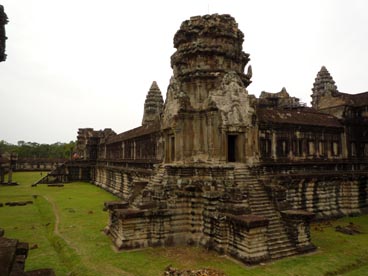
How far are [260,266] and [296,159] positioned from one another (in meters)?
10.1

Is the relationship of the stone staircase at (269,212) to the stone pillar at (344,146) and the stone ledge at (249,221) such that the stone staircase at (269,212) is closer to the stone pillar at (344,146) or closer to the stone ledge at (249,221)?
the stone ledge at (249,221)

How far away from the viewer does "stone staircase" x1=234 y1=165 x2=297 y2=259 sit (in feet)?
40.5

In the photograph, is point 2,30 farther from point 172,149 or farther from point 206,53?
point 172,149

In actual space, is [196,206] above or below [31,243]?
above

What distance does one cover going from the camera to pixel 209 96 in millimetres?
15188

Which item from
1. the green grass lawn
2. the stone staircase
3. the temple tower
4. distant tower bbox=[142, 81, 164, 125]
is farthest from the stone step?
distant tower bbox=[142, 81, 164, 125]

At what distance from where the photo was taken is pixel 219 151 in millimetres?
14898

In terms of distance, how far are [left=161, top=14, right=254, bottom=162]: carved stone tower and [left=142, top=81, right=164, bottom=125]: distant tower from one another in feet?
89.8

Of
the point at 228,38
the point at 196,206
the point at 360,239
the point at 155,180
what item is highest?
the point at 228,38

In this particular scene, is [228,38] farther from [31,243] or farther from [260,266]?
[31,243]

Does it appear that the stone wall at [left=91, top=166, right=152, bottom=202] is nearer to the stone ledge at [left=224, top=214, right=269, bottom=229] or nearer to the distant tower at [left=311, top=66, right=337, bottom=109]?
the stone ledge at [left=224, top=214, right=269, bottom=229]

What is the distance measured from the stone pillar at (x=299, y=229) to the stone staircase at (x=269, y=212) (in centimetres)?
24

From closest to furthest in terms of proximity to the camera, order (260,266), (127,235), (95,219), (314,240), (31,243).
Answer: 1. (260,266)
2. (127,235)
3. (31,243)
4. (314,240)
5. (95,219)

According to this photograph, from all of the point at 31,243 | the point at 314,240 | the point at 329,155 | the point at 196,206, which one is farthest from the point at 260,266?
the point at 329,155
